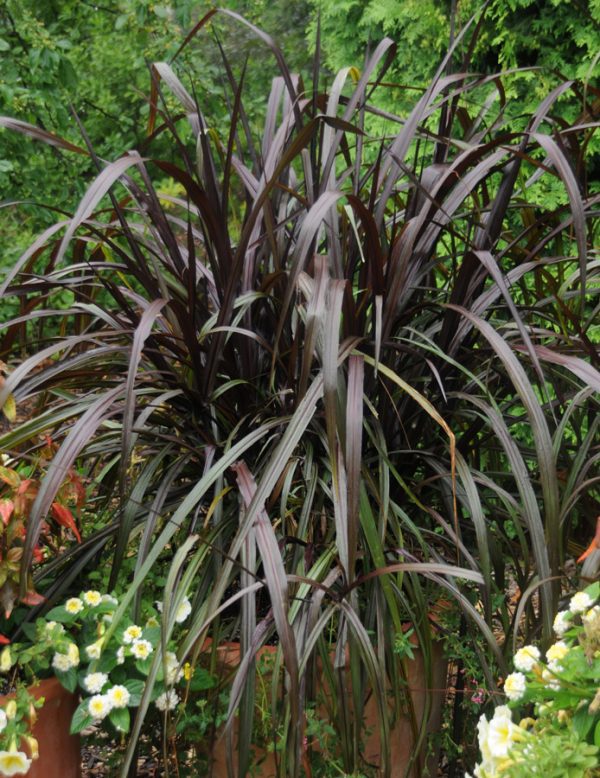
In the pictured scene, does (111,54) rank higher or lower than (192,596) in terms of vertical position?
higher

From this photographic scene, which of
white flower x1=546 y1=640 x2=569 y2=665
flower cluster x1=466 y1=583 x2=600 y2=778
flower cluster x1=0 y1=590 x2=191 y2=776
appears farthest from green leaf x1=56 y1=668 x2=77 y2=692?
white flower x1=546 y1=640 x2=569 y2=665

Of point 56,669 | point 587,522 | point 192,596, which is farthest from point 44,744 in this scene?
point 587,522

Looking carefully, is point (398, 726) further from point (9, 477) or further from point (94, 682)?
point (9, 477)

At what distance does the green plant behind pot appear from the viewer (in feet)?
4.61

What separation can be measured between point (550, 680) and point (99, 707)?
71 cm

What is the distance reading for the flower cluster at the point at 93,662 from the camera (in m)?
1.40

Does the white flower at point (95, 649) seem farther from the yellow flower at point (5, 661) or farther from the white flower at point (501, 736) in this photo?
the white flower at point (501, 736)

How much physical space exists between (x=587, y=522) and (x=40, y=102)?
115 inches

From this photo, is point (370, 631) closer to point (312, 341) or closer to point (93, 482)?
point (312, 341)

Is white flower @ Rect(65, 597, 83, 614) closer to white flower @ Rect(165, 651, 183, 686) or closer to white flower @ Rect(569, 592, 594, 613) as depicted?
white flower @ Rect(165, 651, 183, 686)

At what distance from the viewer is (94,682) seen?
147 centimetres

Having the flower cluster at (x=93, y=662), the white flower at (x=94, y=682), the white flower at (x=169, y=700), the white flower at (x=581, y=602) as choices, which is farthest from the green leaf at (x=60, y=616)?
the white flower at (x=581, y=602)

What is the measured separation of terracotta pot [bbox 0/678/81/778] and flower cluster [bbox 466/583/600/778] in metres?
0.72

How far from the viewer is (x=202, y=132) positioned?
1688 millimetres
